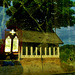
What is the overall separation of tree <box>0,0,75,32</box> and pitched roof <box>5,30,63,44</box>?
3.86ft

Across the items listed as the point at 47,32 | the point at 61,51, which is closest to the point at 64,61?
the point at 61,51

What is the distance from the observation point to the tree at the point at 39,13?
11.0 metres

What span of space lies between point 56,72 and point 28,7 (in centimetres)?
571

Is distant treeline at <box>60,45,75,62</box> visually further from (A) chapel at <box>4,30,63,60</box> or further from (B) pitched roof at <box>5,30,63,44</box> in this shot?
(B) pitched roof at <box>5,30,63,44</box>

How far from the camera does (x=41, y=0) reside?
36.7ft

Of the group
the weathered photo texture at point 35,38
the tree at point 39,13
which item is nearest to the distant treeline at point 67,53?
the weathered photo texture at point 35,38

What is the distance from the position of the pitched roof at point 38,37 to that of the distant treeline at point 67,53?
87cm

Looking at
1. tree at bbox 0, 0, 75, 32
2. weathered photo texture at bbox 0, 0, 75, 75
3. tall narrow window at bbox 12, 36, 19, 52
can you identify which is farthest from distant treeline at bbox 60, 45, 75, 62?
tall narrow window at bbox 12, 36, 19, 52

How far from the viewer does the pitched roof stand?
349 inches

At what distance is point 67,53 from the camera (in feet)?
33.0

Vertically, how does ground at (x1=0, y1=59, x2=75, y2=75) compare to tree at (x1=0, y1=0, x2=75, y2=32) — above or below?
below

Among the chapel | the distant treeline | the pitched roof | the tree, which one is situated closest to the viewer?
the chapel

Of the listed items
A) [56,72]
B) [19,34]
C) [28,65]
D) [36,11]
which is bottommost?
[56,72]

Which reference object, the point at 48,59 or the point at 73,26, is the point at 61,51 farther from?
the point at 73,26
